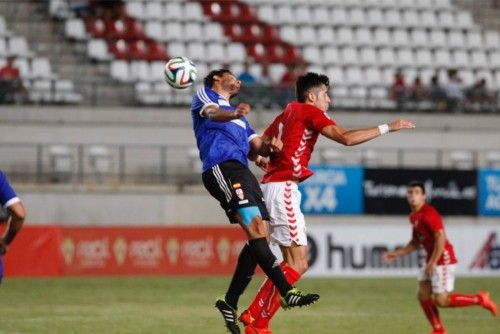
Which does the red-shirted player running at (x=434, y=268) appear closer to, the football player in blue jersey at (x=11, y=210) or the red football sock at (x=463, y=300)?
the red football sock at (x=463, y=300)

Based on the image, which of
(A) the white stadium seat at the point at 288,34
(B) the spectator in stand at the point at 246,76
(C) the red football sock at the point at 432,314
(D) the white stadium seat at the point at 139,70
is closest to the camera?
(C) the red football sock at the point at 432,314

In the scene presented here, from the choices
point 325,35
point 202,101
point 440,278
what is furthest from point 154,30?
point 202,101

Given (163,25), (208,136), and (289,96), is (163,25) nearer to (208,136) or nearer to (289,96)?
(289,96)

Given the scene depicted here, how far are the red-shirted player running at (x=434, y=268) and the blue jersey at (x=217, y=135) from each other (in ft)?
12.5

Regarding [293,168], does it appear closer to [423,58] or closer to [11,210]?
[11,210]

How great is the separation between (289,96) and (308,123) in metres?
18.7

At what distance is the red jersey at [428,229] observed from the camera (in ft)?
50.1

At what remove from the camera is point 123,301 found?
19.8 meters

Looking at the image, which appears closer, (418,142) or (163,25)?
(418,142)

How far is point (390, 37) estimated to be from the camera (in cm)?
3609

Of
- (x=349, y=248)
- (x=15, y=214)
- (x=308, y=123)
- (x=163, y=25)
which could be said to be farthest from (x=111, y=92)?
(x=15, y=214)

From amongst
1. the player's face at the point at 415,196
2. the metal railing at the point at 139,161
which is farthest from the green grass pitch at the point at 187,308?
the metal railing at the point at 139,161

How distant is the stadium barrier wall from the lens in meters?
26.2

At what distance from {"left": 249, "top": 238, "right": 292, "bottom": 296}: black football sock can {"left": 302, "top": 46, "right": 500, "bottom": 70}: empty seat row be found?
22343mm
